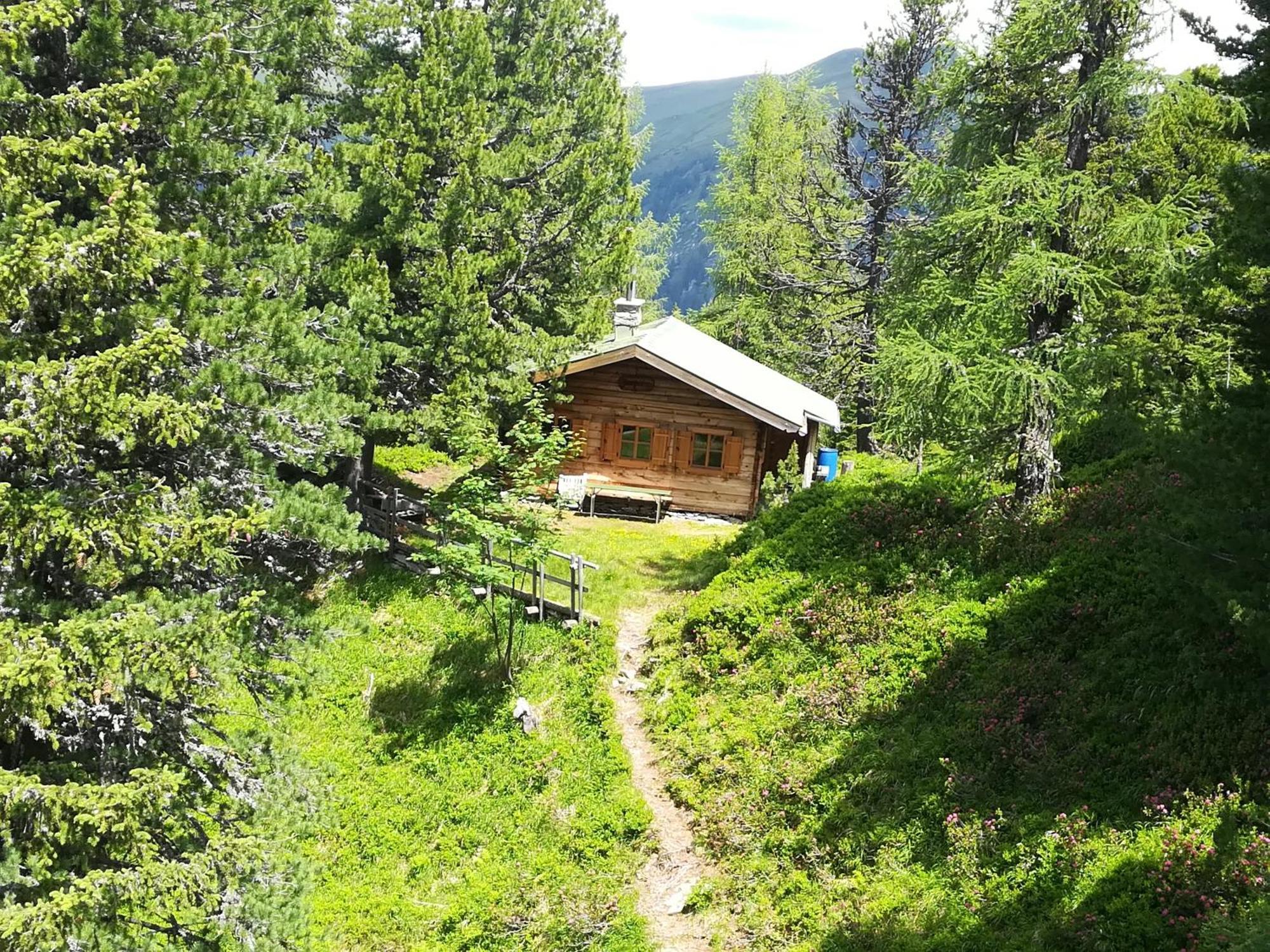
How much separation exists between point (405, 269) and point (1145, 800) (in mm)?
16973

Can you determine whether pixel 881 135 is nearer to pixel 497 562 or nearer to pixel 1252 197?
pixel 497 562

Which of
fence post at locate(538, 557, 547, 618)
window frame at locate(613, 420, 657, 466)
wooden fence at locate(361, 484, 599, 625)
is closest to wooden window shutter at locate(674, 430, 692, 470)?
window frame at locate(613, 420, 657, 466)

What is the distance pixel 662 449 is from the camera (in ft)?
86.5

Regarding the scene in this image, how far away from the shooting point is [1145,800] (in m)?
10.1

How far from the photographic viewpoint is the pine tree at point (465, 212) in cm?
1880

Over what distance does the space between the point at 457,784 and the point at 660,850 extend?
387cm

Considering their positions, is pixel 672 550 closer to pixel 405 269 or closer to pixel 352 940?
pixel 405 269

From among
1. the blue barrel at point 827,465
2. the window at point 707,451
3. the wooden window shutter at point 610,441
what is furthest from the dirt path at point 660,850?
the blue barrel at point 827,465

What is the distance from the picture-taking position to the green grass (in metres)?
12.1

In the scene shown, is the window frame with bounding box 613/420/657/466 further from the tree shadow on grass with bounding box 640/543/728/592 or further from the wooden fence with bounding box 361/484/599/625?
the wooden fence with bounding box 361/484/599/625

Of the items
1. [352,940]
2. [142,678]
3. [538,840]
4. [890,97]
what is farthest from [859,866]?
[890,97]

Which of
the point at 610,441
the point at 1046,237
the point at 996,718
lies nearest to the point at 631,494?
the point at 610,441

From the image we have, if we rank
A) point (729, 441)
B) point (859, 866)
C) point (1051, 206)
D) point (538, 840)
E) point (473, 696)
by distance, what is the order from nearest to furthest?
point (859, 866)
point (538, 840)
point (1051, 206)
point (473, 696)
point (729, 441)

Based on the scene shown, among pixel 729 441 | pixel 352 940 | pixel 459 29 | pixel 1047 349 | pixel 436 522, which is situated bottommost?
pixel 352 940
